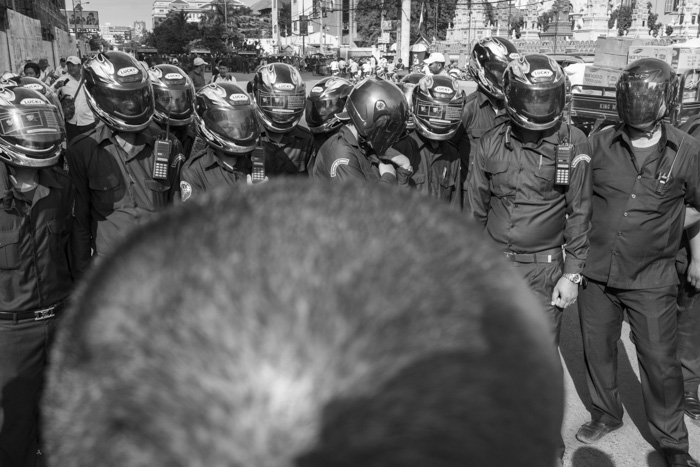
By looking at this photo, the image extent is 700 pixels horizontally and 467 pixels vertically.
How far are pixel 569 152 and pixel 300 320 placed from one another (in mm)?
3796

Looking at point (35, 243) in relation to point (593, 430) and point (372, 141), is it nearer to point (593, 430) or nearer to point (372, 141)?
point (372, 141)

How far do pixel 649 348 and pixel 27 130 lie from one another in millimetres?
3879

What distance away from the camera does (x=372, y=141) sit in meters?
4.28

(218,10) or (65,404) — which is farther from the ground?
(218,10)

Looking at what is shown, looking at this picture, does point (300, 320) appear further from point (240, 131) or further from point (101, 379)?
point (240, 131)

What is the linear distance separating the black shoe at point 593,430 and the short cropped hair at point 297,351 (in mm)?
4111

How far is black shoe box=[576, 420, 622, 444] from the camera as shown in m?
4.35

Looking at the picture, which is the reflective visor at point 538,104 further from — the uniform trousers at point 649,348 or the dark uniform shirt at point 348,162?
the uniform trousers at point 649,348

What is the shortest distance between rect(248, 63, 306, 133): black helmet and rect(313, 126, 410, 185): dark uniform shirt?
1.56m

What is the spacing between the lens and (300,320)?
55cm

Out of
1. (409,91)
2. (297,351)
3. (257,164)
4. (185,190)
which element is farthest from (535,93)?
(297,351)

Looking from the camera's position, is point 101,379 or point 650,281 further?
point 650,281

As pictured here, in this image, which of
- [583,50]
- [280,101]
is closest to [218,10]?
[583,50]

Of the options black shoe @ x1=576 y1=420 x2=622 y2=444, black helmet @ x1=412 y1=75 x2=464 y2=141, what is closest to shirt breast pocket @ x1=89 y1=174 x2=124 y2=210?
black helmet @ x1=412 y1=75 x2=464 y2=141
